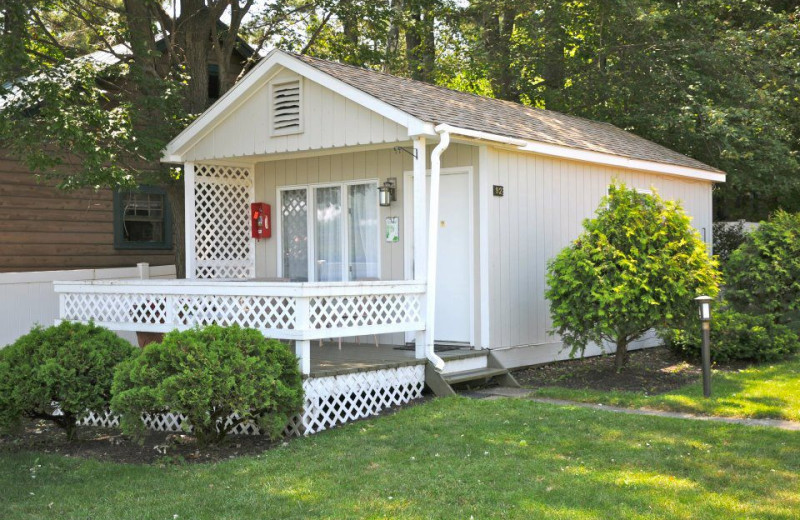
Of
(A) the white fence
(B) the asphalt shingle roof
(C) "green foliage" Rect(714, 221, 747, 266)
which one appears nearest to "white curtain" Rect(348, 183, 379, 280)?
(B) the asphalt shingle roof

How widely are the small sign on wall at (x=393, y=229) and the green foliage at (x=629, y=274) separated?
6.44 feet

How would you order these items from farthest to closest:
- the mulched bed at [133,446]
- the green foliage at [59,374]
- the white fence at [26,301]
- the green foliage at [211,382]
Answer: the white fence at [26,301] < the green foliage at [59,374] < the mulched bed at [133,446] < the green foliage at [211,382]

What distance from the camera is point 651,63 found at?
17.8m

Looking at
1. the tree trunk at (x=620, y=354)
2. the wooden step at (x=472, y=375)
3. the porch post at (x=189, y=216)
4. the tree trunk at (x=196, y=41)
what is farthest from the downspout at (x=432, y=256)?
the tree trunk at (x=196, y=41)

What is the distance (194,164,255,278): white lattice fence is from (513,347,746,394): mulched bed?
4334 millimetres

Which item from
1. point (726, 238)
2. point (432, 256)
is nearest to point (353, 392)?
point (432, 256)

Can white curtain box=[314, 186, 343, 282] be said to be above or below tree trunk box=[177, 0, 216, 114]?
below

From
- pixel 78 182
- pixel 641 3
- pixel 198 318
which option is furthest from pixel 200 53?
pixel 641 3

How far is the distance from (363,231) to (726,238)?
32.5 feet

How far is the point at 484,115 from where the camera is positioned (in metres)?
10.6

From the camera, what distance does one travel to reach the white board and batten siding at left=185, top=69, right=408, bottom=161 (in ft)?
30.8

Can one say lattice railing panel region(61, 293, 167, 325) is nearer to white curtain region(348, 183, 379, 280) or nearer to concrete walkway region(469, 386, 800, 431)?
white curtain region(348, 183, 379, 280)

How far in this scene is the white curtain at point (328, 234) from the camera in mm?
11359

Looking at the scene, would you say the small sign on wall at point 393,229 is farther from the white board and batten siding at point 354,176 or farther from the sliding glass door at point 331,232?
the sliding glass door at point 331,232
